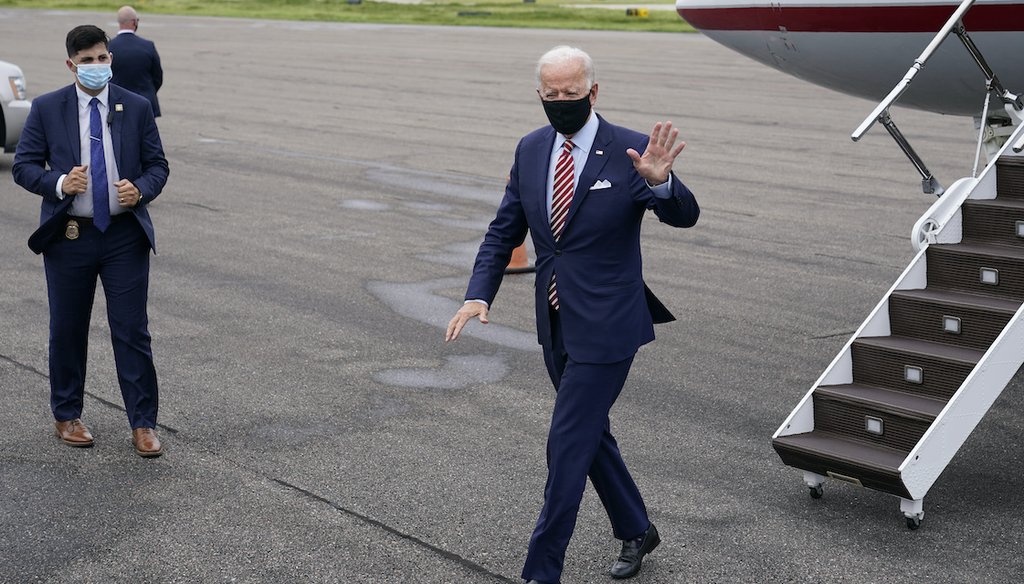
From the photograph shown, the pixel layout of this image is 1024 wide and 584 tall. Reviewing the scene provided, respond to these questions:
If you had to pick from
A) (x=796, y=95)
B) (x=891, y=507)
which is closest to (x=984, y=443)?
(x=891, y=507)

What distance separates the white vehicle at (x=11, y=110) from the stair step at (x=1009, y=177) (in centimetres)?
1208

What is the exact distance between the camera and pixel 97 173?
6.52 meters

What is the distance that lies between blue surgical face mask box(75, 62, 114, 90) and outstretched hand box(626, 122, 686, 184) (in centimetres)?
314

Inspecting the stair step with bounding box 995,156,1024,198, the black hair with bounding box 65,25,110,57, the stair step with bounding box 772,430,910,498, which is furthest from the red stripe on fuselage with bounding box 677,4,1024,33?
the black hair with bounding box 65,25,110,57

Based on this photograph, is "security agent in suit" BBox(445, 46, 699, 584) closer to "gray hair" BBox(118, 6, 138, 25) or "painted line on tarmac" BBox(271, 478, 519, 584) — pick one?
"painted line on tarmac" BBox(271, 478, 519, 584)

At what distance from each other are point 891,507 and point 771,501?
560 millimetres

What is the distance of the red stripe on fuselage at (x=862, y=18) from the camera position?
810 cm

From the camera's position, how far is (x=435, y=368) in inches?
334

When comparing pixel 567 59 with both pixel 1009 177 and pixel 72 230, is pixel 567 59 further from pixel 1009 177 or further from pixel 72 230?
pixel 1009 177

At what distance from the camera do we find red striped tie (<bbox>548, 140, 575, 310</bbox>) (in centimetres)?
501

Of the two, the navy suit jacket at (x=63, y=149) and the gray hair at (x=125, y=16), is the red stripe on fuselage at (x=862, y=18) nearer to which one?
the navy suit jacket at (x=63, y=149)

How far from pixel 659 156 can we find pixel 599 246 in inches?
18.9

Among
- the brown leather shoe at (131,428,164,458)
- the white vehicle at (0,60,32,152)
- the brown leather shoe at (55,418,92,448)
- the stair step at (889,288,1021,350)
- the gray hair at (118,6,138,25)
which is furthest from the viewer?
the white vehicle at (0,60,32,152)

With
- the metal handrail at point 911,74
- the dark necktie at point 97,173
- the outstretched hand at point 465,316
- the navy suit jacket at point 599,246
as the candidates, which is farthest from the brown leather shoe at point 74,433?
the metal handrail at point 911,74
